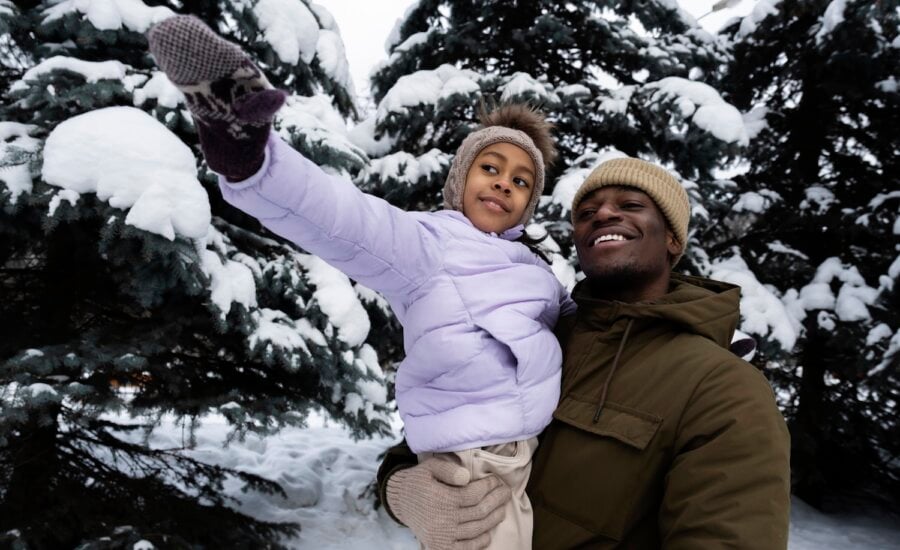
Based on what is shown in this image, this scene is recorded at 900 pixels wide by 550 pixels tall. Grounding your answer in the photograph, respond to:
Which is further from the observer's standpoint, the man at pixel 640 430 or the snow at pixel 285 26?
the snow at pixel 285 26

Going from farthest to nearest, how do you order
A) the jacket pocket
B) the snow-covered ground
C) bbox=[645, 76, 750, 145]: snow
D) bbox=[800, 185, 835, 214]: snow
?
bbox=[800, 185, 835, 214]: snow → the snow-covered ground → bbox=[645, 76, 750, 145]: snow → the jacket pocket

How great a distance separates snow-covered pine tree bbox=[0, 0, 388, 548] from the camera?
2705mm

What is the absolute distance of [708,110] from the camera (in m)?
4.43

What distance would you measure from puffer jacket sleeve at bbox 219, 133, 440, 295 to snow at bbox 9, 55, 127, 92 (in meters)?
2.70

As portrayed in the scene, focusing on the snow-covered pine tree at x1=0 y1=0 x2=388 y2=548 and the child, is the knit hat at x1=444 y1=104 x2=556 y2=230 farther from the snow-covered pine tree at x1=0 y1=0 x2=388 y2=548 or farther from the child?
the snow-covered pine tree at x1=0 y1=0 x2=388 y2=548

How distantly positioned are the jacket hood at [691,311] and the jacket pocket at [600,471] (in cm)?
27

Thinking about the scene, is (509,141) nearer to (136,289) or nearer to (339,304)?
(339,304)

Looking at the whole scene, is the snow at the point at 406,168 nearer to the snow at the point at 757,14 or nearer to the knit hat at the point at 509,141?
the knit hat at the point at 509,141

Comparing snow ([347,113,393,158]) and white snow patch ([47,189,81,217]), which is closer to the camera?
white snow patch ([47,189,81,217])

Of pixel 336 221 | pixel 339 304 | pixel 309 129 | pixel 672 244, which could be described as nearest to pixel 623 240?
pixel 672 244

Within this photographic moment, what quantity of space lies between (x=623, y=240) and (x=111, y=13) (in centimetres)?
349

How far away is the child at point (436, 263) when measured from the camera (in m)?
0.96

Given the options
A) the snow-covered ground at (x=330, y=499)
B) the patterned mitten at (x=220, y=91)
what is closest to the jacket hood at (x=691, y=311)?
the patterned mitten at (x=220, y=91)

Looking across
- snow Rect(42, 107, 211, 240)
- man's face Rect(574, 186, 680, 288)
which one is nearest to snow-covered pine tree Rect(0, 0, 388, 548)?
snow Rect(42, 107, 211, 240)
